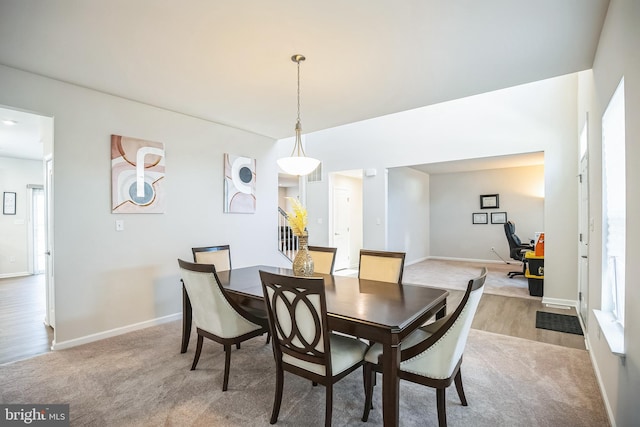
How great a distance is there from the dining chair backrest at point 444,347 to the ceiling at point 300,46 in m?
1.67

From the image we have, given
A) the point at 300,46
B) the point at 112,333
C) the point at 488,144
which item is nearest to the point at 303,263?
the point at 300,46

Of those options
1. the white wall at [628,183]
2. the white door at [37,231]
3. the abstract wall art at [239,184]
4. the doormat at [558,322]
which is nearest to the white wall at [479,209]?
the doormat at [558,322]

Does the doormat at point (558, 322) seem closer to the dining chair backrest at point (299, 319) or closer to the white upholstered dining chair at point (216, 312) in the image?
the dining chair backrest at point (299, 319)

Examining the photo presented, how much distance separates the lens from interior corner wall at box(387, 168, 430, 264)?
23.7 ft

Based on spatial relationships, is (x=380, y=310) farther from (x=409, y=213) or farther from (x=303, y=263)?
(x=409, y=213)

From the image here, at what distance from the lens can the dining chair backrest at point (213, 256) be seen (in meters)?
3.26

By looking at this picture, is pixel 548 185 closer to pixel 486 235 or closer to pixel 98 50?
pixel 486 235

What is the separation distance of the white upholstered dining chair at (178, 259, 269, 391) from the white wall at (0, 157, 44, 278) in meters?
6.31

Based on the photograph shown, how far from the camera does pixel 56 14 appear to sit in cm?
196

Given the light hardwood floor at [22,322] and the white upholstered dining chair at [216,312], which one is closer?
the white upholstered dining chair at [216,312]

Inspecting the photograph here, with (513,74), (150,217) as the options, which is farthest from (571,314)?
(150,217)

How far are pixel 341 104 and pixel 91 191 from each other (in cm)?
273

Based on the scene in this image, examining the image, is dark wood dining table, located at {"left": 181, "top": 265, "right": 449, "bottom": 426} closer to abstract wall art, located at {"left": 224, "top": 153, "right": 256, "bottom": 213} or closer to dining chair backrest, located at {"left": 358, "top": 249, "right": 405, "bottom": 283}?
dining chair backrest, located at {"left": 358, "top": 249, "right": 405, "bottom": 283}

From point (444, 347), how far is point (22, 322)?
4.58 metres
